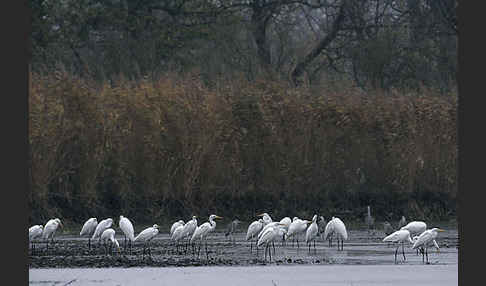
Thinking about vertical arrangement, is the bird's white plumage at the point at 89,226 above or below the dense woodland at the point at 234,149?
below

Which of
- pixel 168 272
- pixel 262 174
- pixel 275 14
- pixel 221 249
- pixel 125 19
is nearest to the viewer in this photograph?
pixel 168 272

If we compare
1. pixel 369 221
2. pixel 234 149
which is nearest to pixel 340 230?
pixel 369 221

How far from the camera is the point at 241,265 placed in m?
18.1

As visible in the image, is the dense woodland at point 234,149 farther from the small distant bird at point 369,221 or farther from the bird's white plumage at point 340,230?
the bird's white plumage at point 340,230

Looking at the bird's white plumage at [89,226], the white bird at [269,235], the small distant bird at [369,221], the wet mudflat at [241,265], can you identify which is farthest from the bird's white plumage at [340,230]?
the small distant bird at [369,221]

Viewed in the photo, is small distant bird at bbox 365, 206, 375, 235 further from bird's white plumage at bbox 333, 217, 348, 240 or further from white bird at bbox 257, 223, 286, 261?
white bird at bbox 257, 223, 286, 261

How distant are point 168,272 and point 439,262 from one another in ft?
15.4

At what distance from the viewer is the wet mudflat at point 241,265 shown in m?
15.5

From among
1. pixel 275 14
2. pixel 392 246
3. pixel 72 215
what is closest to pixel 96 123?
pixel 72 215

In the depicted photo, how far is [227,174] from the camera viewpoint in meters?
28.8

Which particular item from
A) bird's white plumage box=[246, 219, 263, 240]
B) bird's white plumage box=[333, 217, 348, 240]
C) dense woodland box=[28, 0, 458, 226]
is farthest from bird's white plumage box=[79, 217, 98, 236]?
dense woodland box=[28, 0, 458, 226]

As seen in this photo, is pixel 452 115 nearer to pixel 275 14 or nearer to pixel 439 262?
pixel 439 262

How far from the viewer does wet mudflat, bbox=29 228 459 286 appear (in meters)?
15.5

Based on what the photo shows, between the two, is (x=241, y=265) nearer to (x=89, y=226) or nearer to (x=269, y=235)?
(x=269, y=235)
